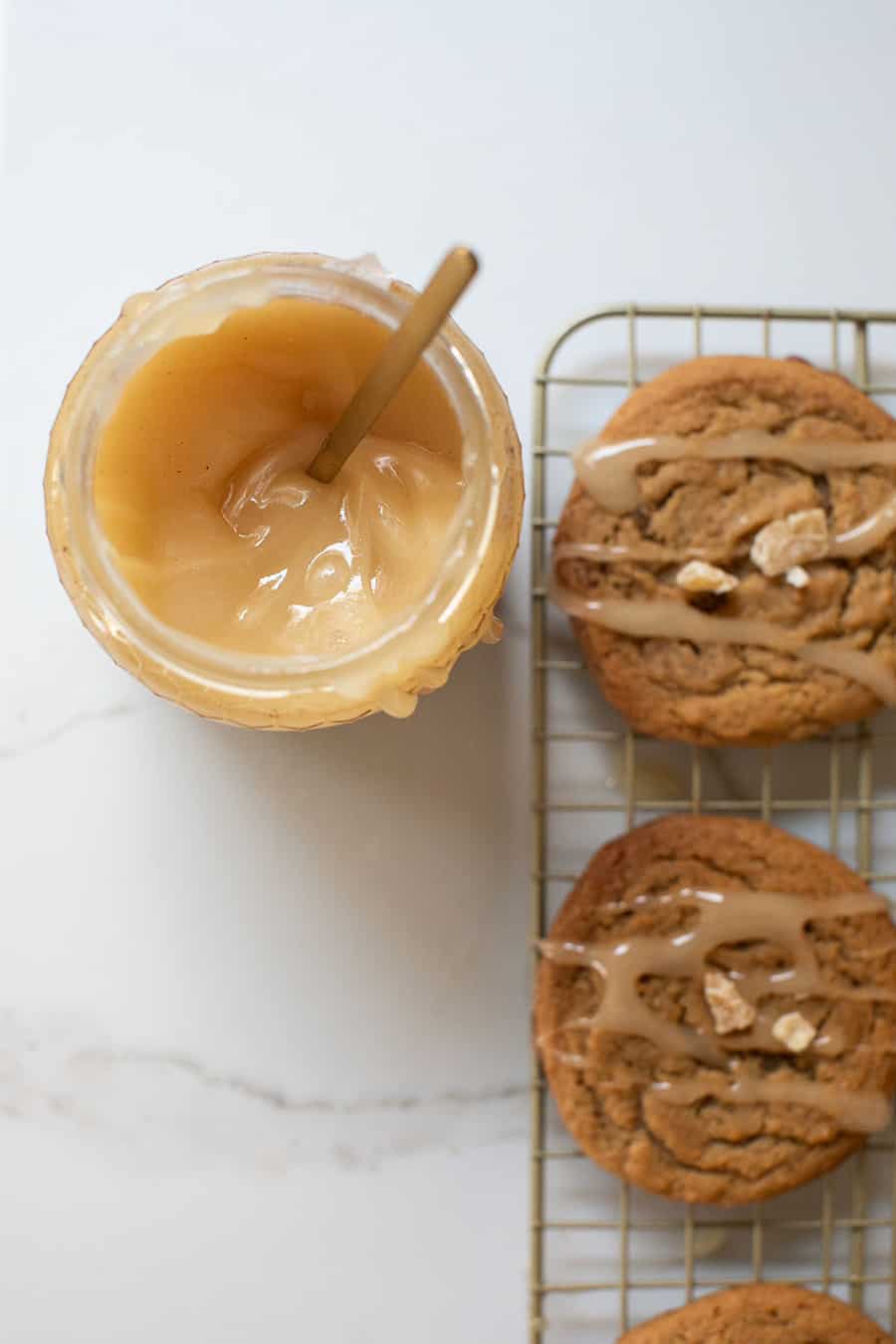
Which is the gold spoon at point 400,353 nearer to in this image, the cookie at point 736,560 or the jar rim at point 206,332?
the jar rim at point 206,332

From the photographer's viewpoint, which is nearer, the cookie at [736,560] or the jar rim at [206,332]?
the jar rim at [206,332]

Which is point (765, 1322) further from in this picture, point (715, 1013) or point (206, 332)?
point (206, 332)

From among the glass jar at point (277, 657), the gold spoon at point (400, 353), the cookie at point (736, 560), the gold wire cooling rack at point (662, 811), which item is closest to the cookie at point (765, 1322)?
the gold wire cooling rack at point (662, 811)

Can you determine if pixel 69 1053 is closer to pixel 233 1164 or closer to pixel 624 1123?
pixel 233 1164

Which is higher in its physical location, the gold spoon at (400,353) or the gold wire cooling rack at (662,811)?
the gold spoon at (400,353)

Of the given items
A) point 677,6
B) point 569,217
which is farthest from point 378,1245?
point 677,6

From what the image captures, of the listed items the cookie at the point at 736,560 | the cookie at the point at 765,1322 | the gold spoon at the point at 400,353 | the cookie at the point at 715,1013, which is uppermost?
the gold spoon at the point at 400,353
